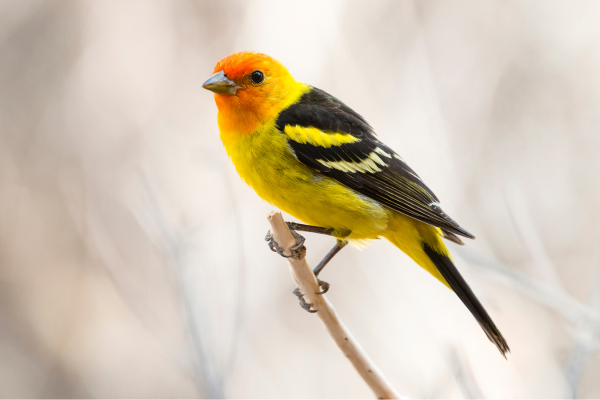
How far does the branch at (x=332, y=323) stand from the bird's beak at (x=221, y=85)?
2.38 ft

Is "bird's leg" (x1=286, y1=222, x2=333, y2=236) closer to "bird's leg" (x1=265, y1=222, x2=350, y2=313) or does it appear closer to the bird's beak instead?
"bird's leg" (x1=265, y1=222, x2=350, y2=313)

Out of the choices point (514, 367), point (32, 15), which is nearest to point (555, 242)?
point (514, 367)

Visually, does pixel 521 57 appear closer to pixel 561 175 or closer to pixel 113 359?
pixel 561 175

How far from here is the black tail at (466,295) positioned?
8.43 feet

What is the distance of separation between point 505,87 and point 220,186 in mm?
2453

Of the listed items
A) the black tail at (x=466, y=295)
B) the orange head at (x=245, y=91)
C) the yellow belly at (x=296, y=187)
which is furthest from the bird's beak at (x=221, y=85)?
the black tail at (x=466, y=295)

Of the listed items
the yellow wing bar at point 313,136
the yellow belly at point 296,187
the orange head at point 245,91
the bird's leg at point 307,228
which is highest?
the orange head at point 245,91

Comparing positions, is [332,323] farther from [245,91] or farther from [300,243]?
[245,91]

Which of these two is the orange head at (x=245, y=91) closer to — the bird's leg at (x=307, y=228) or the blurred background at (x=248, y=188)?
the bird's leg at (x=307, y=228)

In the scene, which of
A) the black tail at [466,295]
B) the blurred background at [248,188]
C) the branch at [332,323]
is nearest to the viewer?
the branch at [332,323]

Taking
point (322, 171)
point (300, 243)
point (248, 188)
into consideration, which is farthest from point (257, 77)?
point (248, 188)

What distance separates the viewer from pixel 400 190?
9.25 feet

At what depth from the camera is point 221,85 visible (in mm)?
2629

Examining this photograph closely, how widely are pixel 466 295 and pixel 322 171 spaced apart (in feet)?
3.16
